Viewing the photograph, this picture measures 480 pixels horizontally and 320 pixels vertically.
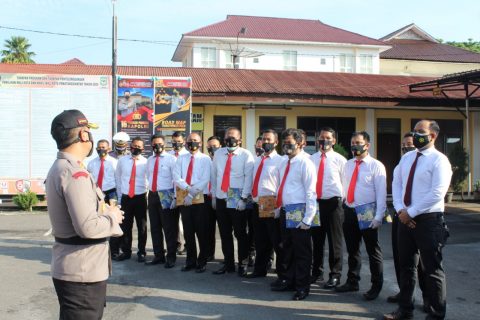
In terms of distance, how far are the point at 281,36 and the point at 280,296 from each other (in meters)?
32.7

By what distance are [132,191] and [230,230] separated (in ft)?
6.26

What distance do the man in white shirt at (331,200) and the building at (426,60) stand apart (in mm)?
33498

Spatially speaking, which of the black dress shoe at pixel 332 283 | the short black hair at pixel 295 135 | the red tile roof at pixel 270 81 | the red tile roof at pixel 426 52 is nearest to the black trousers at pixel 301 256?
the black dress shoe at pixel 332 283

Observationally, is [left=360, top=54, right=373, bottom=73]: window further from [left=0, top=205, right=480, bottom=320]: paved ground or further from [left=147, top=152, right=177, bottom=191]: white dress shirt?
[left=147, top=152, right=177, bottom=191]: white dress shirt

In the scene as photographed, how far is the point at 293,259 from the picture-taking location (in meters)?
6.42

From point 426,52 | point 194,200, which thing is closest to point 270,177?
point 194,200

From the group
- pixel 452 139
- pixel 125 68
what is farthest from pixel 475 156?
pixel 125 68

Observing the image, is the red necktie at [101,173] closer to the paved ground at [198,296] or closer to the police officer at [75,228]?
the paved ground at [198,296]

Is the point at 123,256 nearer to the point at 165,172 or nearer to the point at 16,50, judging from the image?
the point at 165,172

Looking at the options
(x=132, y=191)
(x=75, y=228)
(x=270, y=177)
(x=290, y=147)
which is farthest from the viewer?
(x=132, y=191)

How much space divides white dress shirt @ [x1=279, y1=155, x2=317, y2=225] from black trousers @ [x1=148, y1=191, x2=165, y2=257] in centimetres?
263

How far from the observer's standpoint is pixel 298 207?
6066mm

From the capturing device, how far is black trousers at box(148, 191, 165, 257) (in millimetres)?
7961

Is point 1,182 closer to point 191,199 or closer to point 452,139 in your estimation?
point 191,199
